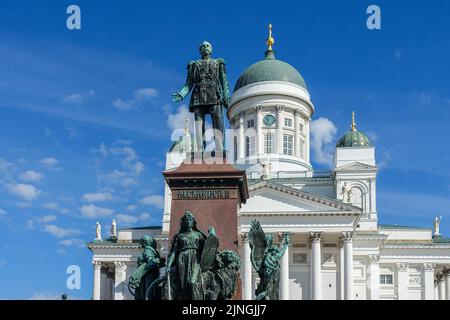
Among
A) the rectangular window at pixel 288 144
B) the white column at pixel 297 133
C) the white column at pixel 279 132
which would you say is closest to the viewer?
the white column at pixel 279 132

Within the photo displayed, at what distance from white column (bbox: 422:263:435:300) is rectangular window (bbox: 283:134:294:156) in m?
17.4

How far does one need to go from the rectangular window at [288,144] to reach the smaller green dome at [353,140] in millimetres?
5929

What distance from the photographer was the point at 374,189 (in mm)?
73438

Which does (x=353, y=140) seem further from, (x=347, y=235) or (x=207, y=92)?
(x=207, y=92)

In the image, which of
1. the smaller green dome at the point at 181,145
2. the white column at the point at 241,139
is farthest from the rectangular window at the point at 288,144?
the smaller green dome at the point at 181,145

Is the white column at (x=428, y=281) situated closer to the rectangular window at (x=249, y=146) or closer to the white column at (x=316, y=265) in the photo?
the white column at (x=316, y=265)

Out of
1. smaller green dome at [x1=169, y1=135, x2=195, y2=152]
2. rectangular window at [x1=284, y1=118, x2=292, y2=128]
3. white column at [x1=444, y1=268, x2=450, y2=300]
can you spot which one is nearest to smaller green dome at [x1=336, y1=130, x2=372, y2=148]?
rectangular window at [x1=284, y1=118, x2=292, y2=128]

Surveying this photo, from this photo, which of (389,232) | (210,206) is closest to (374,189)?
(389,232)

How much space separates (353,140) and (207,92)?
61009 mm

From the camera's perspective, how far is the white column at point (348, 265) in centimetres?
6438
